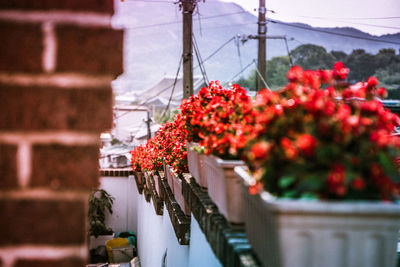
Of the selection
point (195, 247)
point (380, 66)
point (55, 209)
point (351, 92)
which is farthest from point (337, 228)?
point (380, 66)

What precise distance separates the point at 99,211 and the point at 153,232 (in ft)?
19.4

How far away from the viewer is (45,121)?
2.95 feet

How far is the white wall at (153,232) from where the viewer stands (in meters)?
3.39

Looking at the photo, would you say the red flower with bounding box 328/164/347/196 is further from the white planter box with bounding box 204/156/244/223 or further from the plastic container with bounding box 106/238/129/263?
the plastic container with bounding box 106/238/129/263

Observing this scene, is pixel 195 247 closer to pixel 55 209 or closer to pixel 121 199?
pixel 55 209

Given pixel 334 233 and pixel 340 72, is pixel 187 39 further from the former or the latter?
pixel 334 233

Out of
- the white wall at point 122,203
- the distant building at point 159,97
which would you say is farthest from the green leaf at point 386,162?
the distant building at point 159,97

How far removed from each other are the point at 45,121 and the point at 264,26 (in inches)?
457

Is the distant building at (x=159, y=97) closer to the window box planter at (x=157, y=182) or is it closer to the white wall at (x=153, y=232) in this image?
the white wall at (x=153, y=232)

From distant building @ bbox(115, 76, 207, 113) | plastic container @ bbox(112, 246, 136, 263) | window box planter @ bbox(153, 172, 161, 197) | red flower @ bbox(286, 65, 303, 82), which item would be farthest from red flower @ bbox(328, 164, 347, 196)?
distant building @ bbox(115, 76, 207, 113)

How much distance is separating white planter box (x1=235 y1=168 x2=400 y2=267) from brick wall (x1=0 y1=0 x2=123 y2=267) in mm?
648

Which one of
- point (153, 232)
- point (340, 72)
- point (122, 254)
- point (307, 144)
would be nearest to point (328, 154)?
point (307, 144)

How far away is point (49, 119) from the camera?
2.95 feet

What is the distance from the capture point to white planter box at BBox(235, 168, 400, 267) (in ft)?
4.25
